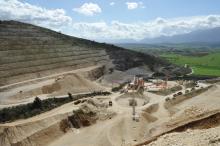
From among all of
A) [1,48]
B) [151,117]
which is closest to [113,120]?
[151,117]

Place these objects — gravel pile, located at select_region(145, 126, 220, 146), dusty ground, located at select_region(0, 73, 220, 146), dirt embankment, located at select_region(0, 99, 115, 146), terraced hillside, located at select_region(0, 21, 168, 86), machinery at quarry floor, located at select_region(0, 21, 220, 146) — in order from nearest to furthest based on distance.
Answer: gravel pile, located at select_region(145, 126, 220, 146), machinery at quarry floor, located at select_region(0, 21, 220, 146), dirt embankment, located at select_region(0, 99, 115, 146), dusty ground, located at select_region(0, 73, 220, 146), terraced hillside, located at select_region(0, 21, 168, 86)

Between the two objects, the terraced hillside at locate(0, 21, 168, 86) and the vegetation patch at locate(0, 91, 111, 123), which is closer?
the vegetation patch at locate(0, 91, 111, 123)

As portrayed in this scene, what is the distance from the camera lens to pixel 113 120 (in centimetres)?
6894

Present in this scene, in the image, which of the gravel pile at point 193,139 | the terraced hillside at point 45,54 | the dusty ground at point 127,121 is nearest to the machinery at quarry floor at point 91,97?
the gravel pile at point 193,139

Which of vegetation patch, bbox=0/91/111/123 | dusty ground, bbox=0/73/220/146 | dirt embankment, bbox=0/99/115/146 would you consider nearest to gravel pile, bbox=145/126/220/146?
dusty ground, bbox=0/73/220/146

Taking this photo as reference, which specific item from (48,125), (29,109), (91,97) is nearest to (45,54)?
(91,97)

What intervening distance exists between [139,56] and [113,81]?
40.5 m

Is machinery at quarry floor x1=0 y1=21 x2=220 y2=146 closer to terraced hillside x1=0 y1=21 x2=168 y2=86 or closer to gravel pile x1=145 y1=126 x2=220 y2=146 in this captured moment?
gravel pile x1=145 y1=126 x2=220 y2=146

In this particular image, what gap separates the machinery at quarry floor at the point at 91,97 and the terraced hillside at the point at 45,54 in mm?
308

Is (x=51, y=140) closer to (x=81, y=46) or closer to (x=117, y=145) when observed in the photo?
(x=117, y=145)

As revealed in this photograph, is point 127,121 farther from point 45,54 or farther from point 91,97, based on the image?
point 45,54

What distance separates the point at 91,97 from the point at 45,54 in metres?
45.4

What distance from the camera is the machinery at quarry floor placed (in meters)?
56.7

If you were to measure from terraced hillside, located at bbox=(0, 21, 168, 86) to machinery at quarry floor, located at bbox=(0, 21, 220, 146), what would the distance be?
308 millimetres
